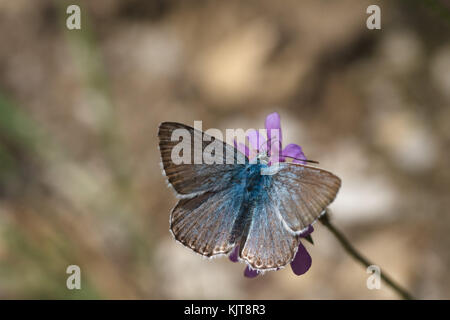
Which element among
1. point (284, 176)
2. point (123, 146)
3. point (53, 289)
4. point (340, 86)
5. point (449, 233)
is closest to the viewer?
point (284, 176)

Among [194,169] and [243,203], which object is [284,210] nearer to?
[243,203]

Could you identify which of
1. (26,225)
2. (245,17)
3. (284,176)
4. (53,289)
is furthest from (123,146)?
(284,176)

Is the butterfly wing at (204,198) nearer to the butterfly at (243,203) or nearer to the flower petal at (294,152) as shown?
the butterfly at (243,203)

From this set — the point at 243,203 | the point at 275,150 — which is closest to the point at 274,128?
the point at 275,150

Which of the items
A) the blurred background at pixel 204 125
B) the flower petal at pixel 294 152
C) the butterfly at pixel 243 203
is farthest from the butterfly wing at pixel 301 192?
the blurred background at pixel 204 125

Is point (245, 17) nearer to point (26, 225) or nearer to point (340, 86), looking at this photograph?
point (340, 86)

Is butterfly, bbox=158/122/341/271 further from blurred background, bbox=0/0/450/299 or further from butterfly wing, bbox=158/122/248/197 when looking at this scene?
blurred background, bbox=0/0/450/299

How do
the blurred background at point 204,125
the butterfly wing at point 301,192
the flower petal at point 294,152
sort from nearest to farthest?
the butterfly wing at point 301,192 < the flower petal at point 294,152 < the blurred background at point 204,125

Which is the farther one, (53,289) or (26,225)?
(26,225)
